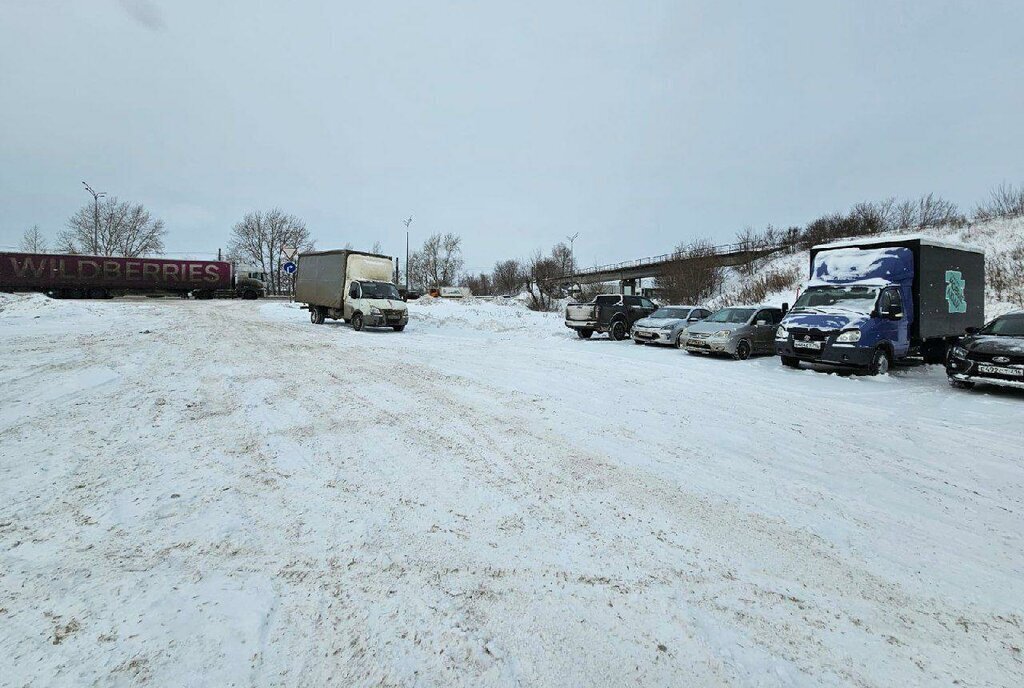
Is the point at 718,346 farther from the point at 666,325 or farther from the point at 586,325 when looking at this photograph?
the point at 586,325

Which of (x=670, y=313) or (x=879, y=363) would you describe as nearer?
(x=879, y=363)

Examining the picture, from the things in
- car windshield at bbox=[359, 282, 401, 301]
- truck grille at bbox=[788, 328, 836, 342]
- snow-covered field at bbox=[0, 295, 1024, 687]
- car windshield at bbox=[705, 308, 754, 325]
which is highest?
car windshield at bbox=[359, 282, 401, 301]

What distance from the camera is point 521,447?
4695mm

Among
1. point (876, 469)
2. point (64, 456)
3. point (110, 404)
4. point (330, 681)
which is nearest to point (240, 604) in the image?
point (330, 681)

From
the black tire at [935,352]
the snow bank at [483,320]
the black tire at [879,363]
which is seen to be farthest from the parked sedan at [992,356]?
the snow bank at [483,320]

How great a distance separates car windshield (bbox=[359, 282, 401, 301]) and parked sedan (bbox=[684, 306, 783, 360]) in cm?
1093

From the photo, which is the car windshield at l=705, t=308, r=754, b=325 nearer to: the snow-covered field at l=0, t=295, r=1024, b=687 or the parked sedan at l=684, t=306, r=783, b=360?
the parked sedan at l=684, t=306, r=783, b=360

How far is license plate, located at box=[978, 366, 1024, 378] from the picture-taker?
7738mm

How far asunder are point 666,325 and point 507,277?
4305 centimetres

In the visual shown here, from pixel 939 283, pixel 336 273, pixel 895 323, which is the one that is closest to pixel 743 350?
pixel 895 323

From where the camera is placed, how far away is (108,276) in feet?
120

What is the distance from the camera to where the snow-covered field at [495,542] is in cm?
207

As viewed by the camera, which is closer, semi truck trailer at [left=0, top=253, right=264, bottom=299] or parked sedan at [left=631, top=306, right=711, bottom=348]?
parked sedan at [left=631, top=306, right=711, bottom=348]

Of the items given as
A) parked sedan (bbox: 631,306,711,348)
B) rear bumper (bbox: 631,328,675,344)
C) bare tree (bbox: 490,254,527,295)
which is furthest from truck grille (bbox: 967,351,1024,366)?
bare tree (bbox: 490,254,527,295)
